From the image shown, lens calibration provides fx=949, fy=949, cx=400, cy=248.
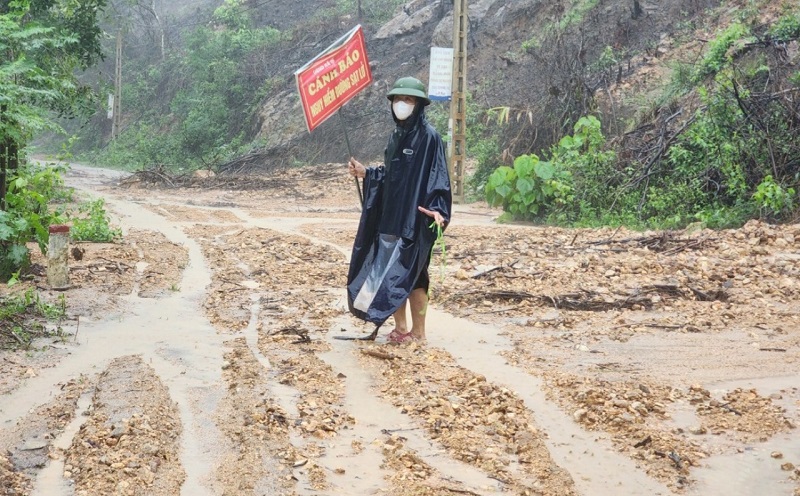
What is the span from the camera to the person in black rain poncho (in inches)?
252

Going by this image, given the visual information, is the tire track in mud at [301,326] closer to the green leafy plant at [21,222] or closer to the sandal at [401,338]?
the sandal at [401,338]

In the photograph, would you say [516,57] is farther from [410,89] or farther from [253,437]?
[253,437]

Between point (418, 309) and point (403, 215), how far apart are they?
0.68 m

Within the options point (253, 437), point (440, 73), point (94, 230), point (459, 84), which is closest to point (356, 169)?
point (253, 437)

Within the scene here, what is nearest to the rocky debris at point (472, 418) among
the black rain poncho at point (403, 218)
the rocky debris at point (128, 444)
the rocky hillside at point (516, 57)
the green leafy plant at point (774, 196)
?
the black rain poncho at point (403, 218)

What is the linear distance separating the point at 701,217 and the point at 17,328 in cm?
938

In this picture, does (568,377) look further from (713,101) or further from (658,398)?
(713,101)

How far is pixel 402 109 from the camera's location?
6.41m

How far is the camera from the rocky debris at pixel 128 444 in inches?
149

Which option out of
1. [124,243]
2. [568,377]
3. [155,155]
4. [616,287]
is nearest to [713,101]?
[616,287]

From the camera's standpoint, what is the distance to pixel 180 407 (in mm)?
4961

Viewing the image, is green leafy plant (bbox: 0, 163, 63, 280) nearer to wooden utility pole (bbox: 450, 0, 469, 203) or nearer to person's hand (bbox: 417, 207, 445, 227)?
person's hand (bbox: 417, 207, 445, 227)

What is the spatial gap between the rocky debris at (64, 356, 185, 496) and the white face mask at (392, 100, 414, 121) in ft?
7.80

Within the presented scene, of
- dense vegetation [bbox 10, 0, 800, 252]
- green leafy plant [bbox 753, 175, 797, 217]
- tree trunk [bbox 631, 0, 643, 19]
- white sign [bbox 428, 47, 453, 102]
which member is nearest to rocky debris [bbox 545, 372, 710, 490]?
green leafy plant [bbox 753, 175, 797, 217]
